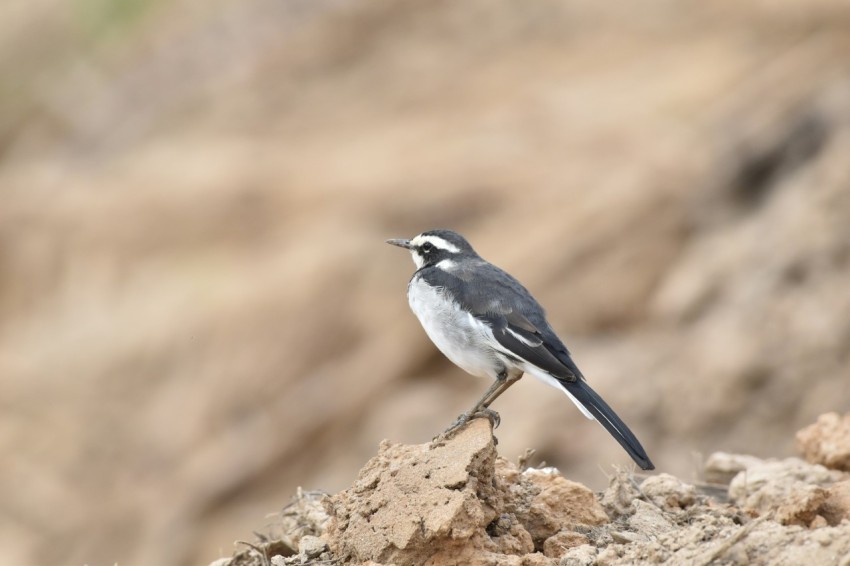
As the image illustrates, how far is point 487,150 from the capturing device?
23344 millimetres

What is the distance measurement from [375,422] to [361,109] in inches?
375

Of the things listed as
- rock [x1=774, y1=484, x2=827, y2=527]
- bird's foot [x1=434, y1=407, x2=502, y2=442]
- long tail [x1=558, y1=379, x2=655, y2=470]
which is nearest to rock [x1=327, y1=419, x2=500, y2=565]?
bird's foot [x1=434, y1=407, x2=502, y2=442]

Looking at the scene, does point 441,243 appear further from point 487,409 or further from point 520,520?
point 520,520

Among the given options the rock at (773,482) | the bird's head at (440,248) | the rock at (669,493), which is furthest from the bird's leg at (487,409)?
the rock at (773,482)

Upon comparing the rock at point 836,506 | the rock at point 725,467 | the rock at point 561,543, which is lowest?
the rock at point 836,506

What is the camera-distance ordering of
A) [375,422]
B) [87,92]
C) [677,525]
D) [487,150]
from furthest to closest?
[87,92]
[487,150]
[375,422]
[677,525]

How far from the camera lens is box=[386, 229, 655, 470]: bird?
7.16 m

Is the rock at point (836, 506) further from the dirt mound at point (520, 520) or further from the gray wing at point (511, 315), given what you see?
the gray wing at point (511, 315)

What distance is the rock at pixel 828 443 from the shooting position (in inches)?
317

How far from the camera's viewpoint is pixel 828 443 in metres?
8.14

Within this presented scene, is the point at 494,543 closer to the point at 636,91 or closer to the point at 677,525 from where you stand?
the point at 677,525

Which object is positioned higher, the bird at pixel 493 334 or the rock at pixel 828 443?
the bird at pixel 493 334

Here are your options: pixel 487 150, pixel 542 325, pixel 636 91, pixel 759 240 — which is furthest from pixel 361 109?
pixel 542 325

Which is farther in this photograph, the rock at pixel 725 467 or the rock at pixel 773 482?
the rock at pixel 725 467
